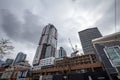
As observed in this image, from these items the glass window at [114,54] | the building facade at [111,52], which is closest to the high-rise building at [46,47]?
the building facade at [111,52]

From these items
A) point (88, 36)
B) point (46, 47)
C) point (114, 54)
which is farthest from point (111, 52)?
point (46, 47)

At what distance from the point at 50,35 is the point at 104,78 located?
129402 mm

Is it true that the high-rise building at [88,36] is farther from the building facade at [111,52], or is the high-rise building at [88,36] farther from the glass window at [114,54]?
the glass window at [114,54]

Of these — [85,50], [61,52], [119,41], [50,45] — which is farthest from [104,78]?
[61,52]

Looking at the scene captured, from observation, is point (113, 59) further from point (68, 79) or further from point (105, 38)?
point (68, 79)

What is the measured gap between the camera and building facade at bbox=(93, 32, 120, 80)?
999 cm

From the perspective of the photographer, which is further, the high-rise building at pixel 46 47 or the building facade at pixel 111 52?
the high-rise building at pixel 46 47

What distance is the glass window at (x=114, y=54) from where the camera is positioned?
9.91 m

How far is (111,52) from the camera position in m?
11.0

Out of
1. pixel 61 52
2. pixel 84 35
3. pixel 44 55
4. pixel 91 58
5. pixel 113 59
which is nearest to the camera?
pixel 113 59

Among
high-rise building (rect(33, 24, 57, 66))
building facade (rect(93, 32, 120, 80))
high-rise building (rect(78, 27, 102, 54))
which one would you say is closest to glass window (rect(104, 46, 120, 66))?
building facade (rect(93, 32, 120, 80))

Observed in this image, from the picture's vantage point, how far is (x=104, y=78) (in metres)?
15.4

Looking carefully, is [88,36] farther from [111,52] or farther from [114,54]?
[114,54]

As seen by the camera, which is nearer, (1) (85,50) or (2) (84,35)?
(1) (85,50)
